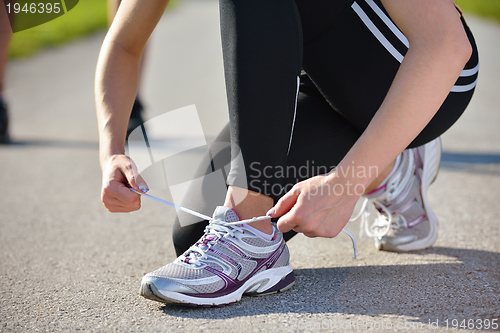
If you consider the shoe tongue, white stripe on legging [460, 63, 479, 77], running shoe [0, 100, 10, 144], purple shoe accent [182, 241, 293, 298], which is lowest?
running shoe [0, 100, 10, 144]

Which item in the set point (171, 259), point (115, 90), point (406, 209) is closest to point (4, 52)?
point (115, 90)

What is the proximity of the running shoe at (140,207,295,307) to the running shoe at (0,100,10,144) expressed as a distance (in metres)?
2.18

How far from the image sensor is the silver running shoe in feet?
4.39

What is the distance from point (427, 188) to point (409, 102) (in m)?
0.63

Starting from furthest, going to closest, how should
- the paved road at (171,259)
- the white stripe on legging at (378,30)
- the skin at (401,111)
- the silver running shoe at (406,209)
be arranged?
the silver running shoe at (406,209) < the white stripe on legging at (378,30) < the paved road at (171,259) < the skin at (401,111)

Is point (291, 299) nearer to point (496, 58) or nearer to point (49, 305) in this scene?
point (49, 305)

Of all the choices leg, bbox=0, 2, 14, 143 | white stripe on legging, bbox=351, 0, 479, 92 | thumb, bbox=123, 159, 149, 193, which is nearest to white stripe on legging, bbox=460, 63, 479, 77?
white stripe on legging, bbox=351, 0, 479, 92

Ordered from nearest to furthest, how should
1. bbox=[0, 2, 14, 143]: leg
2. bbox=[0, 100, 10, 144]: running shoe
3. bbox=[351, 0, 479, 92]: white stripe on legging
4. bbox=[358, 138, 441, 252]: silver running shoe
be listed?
bbox=[351, 0, 479, 92]: white stripe on legging < bbox=[358, 138, 441, 252]: silver running shoe < bbox=[0, 2, 14, 143]: leg < bbox=[0, 100, 10, 144]: running shoe

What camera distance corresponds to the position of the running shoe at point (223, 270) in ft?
3.20

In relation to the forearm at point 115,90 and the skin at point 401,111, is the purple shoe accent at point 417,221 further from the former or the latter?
the forearm at point 115,90

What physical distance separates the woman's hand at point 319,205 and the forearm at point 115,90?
460 millimetres

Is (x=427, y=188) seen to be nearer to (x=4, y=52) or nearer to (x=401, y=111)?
(x=401, y=111)

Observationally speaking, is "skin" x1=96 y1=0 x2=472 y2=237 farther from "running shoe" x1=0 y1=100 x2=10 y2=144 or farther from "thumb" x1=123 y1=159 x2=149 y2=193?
"running shoe" x1=0 y1=100 x2=10 y2=144

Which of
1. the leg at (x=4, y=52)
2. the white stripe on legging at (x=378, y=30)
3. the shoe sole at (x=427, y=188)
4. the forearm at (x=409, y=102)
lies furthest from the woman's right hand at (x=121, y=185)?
the leg at (x=4, y=52)
